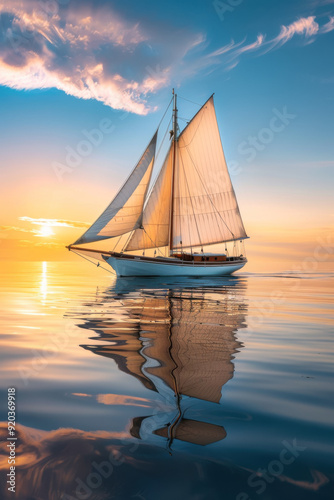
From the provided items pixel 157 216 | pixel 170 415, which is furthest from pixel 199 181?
pixel 170 415

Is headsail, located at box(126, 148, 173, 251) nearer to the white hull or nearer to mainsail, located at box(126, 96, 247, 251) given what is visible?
mainsail, located at box(126, 96, 247, 251)

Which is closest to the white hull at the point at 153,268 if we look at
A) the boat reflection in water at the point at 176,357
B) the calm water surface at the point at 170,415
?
the boat reflection in water at the point at 176,357

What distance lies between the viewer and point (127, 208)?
145ft

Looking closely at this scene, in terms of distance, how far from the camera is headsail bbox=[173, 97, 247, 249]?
52.3 meters

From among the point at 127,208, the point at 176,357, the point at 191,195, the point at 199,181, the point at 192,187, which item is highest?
the point at 199,181

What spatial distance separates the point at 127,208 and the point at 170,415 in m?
40.5

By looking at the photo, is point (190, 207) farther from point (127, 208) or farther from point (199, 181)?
point (127, 208)

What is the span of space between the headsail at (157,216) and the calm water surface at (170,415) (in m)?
39.6

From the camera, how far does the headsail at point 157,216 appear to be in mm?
49781

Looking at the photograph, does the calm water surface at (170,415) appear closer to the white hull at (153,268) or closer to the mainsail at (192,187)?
the white hull at (153,268)

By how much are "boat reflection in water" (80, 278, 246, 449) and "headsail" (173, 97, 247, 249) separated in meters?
37.1

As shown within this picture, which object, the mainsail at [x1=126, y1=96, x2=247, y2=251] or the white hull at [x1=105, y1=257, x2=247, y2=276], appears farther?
the mainsail at [x1=126, y1=96, x2=247, y2=251]

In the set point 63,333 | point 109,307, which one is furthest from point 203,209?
point 63,333

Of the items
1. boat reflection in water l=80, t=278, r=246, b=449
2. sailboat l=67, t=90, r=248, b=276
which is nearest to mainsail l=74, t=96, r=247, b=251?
sailboat l=67, t=90, r=248, b=276
